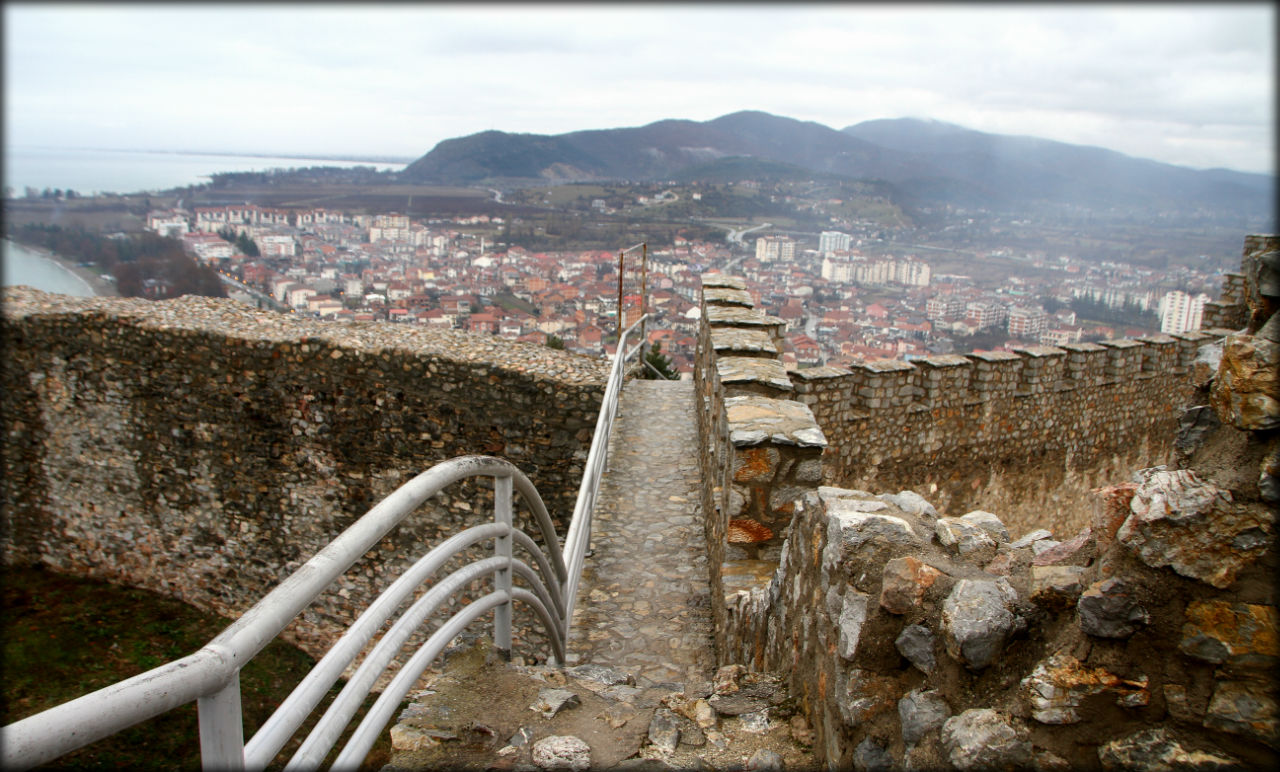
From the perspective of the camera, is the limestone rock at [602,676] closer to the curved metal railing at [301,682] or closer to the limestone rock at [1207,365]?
the curved metal railing at [301,682]

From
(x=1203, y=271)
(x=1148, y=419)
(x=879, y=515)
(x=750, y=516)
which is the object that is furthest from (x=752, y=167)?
(x=879, y=515)

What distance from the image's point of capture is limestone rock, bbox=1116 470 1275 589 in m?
1.43

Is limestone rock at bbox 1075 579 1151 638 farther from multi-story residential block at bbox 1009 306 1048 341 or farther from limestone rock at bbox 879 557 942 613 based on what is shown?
multi-story residential block at bbox 1009 306 1048 341

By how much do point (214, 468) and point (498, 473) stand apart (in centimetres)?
858

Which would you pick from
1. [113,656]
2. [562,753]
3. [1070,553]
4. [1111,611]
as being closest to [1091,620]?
[1111,611]

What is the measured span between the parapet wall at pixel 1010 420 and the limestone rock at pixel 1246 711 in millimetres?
5181

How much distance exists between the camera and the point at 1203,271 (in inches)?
451

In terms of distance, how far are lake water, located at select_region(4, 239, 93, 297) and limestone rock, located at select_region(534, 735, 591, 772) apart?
11247mm

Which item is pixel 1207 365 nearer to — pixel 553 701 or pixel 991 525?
pixel 991 525

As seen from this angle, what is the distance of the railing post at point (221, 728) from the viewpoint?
1.05m

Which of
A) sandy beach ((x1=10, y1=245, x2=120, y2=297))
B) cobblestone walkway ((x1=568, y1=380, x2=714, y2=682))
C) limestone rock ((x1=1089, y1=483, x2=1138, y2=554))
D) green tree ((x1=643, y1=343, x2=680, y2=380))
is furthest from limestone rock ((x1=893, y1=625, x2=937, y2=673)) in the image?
green tree ((x1=643, y1=343, x2=680, y2=380))

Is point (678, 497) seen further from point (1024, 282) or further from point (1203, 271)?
point (1203, 271)

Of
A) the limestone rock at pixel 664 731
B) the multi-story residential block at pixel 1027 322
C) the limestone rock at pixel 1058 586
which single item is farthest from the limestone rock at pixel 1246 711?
the multi-story residential block at pixel 1027 322

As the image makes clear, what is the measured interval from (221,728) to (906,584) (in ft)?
4.93
